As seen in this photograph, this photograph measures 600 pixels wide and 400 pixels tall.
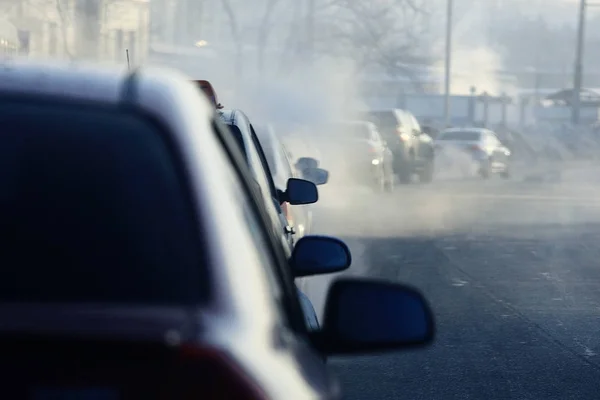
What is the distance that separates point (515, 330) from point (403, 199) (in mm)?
17373

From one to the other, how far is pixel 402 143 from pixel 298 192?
25109 millimetres

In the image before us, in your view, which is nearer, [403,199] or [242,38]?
[403,199]

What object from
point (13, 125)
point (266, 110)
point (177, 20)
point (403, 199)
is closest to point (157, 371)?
point (13, 125)

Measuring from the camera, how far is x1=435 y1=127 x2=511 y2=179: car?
38.9 metres

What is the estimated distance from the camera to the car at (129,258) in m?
2.11

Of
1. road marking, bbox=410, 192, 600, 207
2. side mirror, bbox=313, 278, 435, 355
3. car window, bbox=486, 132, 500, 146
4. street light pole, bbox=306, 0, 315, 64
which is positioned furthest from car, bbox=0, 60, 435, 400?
street light pole, bbox=306, 0, 315, 64

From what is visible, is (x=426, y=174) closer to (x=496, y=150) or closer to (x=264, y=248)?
(x=496, y=150)

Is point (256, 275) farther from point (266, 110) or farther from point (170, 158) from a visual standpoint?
point (266, 110)

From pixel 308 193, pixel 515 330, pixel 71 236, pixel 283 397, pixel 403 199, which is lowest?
pixel 403 199

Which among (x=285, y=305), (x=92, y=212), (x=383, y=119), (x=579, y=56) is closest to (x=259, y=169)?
(x=285, y=305)

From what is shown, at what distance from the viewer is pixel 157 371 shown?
A: 2.11 meters

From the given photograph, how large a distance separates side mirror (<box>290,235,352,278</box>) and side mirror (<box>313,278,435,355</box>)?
125 cm

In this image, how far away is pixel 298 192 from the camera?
28.8ft

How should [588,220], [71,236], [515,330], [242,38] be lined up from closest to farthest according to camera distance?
[71,236], [515,330], [588,220], [242,38]
